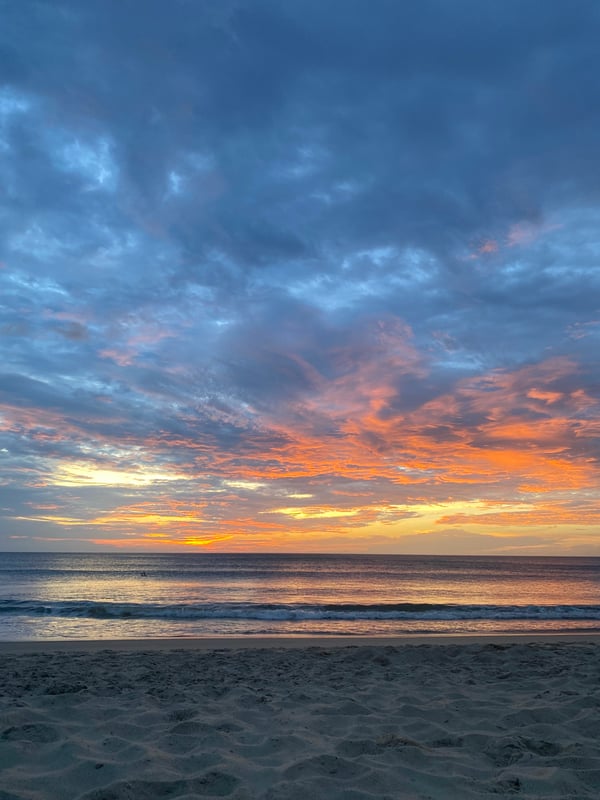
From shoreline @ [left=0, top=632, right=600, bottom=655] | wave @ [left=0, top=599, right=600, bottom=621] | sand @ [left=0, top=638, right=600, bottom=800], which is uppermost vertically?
sand @ [left=0, top=638, right=600, bottom=800]

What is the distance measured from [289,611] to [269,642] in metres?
8.87

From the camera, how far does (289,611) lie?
23.4 meters

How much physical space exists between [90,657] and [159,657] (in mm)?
1313

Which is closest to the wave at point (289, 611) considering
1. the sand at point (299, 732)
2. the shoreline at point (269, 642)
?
the shoreline at point (269, 642)

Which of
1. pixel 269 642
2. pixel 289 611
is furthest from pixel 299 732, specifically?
pixel 289 611

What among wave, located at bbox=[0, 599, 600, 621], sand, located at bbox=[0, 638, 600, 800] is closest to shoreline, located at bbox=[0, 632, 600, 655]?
sand, located at bbox=[0, 638, 600, 800]

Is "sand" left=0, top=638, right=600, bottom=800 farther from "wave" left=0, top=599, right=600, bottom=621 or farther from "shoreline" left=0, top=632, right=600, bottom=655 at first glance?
"wave" left=0, top=599, right=600, bottom=621

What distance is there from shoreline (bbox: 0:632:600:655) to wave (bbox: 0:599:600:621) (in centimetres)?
552

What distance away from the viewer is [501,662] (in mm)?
9711

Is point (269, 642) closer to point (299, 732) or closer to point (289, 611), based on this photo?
point (289, 611)

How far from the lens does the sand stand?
12.6ft

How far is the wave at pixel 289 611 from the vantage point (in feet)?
72.5

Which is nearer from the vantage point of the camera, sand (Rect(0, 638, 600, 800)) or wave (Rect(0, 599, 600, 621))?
sand (Rect(0, 638, 600, 800))

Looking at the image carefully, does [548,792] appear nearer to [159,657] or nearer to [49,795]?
[49,795]
